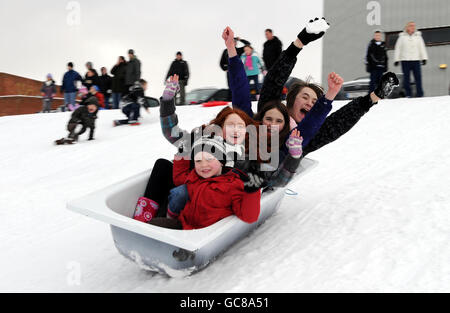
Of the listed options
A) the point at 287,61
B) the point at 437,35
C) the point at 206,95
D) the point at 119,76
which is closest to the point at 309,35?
the point at 287,61

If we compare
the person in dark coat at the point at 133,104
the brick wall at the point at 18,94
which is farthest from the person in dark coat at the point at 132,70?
the brick wall at the point at 18,94

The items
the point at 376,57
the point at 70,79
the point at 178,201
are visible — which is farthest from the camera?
the point at 70,79

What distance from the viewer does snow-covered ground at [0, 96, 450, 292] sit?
189cm

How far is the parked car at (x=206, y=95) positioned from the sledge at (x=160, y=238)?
23.6ft

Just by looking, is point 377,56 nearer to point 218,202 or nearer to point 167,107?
point 167,107

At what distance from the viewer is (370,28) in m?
13.7

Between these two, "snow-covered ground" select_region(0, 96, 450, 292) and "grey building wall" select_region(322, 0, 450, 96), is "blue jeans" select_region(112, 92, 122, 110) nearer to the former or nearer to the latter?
"snow-covered ground" select_region(0, 96, 450, 292)

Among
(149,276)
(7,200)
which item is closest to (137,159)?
(7,200)

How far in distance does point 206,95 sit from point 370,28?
721 cm

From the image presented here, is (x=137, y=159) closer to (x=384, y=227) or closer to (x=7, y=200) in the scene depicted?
(x=7, y=200)

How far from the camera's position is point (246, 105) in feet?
9.40

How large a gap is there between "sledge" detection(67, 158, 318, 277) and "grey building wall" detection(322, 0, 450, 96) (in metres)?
11.4

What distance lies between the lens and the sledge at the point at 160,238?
1716 millimetres

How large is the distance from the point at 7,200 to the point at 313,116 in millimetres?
3146
